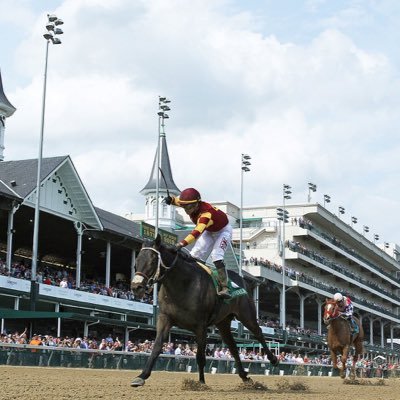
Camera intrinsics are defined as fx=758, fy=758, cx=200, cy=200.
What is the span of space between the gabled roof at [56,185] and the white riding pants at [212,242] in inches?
1041

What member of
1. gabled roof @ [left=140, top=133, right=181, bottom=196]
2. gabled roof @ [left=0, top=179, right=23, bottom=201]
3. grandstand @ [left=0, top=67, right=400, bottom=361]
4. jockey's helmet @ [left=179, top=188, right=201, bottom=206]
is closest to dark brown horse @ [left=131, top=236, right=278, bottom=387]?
jockey's helmet @ [left=179, top=188, right=201, bottom=206]

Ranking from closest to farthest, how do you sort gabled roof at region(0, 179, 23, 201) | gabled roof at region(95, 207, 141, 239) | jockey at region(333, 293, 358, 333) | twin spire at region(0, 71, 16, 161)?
jockey at region(333, 293, 358, 333)
gabled roof at region(0, 179, 23, 201)
gabled roof at region(95, 207, 141, 239)
twin spire at region(0, 71, 16, 161)

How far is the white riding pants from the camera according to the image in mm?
10812

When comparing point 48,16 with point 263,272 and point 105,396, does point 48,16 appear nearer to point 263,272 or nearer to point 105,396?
point 105,396

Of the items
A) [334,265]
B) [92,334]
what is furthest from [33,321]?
[334,265]

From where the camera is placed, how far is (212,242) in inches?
430

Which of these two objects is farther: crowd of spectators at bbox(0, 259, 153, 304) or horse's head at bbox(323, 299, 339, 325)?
crowd of spectators at bbox(0, 259, 153, 304)

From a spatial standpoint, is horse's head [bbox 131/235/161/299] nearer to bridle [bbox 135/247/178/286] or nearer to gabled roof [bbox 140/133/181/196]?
bridle [bbox 135/247/178/286]

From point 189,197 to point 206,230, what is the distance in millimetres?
771

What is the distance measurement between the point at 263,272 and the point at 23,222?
28.4m

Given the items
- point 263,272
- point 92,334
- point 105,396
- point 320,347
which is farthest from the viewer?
point 320,347

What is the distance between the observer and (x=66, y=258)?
53.3m

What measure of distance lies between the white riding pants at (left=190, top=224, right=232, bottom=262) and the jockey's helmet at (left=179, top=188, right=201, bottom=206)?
71cm

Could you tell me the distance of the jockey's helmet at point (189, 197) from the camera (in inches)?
406
